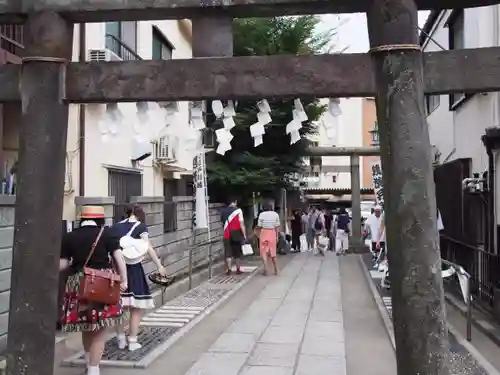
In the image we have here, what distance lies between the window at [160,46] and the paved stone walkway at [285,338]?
735 cm

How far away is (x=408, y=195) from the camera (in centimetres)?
480

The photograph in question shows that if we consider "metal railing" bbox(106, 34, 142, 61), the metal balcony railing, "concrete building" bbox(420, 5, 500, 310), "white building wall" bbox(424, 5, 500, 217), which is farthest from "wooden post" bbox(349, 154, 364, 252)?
the metal balcony railing

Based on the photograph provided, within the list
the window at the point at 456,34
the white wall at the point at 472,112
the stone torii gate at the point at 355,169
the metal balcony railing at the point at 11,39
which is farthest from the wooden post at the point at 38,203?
the stone torii gate at the point at 355,169

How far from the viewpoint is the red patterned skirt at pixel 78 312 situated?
650 cm

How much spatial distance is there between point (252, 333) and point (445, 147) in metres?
9.75

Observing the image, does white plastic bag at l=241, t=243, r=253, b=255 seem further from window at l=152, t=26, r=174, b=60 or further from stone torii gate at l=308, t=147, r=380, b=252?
stone torii gate at l=308, t=147, r=380, b=252

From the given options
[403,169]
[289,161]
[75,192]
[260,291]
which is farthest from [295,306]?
[289,161]

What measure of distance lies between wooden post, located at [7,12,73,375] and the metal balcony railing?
4.36 m

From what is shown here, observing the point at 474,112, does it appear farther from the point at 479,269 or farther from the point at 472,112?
the point at 479,269

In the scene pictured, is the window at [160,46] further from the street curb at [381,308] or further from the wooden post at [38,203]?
the wooden post at [38,203]

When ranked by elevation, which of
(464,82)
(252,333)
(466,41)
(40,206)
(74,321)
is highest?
(466,41)

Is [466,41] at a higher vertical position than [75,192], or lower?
higher

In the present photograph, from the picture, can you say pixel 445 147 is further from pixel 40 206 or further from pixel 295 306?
pixel 40 206

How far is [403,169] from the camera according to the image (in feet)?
15.8
